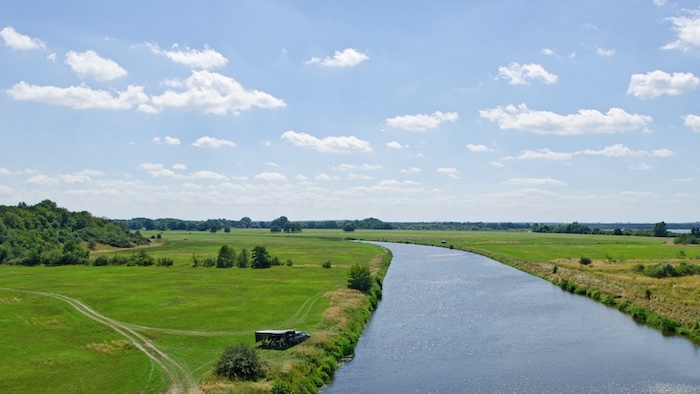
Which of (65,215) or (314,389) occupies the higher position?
(65,215)

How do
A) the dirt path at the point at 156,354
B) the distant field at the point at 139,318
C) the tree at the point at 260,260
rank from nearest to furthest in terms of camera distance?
the dirt path at the point at 156,354 → the distant field at the point at 139,318 → the tree at the point at 260,260

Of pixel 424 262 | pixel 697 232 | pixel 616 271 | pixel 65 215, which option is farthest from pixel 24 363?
pixel 697 232

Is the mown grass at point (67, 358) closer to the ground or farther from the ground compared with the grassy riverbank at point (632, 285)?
closer to the ground

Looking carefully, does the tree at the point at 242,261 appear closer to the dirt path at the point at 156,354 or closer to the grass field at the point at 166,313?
the grass field at the point at 166,313

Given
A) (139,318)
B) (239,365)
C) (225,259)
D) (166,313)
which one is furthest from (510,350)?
(225,259)

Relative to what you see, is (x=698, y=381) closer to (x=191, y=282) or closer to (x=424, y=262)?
(x=191, y=282)

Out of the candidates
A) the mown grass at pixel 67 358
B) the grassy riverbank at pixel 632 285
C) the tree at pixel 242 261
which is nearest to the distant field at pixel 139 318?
the mown grass at pixel 67 358
